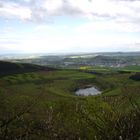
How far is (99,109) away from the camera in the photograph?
2788cm

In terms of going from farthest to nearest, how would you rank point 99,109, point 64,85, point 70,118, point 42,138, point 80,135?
point 64,85
point 99,109
point 70,118
point 80,135
point 42,138

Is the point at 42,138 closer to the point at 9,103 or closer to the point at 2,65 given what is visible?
the point at 9,103

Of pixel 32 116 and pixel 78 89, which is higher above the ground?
pixel 32 116

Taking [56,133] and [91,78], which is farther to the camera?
[91,78]

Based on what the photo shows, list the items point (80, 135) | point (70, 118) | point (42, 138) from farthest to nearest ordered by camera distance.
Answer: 1. point (70, 118)
2. point (80, 135)
3. point (42, 138)

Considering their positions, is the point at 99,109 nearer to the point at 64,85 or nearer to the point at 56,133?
the point at 56,133

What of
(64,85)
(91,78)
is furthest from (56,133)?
(91,78)

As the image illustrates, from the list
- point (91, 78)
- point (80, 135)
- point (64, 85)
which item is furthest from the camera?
point (91, 78)

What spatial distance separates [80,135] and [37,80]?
74890mm

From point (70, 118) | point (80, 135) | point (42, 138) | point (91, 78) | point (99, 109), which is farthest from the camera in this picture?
point (91, 78)

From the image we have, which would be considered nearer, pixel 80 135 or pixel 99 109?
pixel 80 135

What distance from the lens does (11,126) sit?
78.2 ft

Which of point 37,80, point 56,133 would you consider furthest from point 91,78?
point 56,133

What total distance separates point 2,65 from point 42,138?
102753mm
